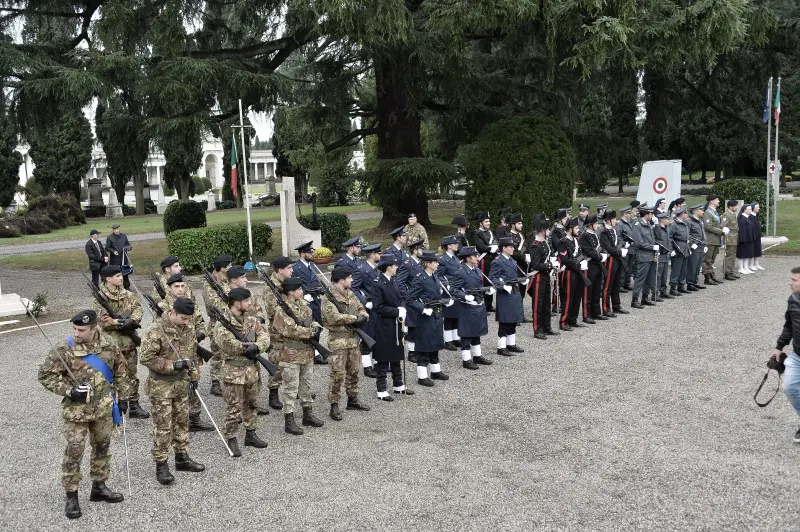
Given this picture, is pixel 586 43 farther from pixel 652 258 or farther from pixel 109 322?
pixel 109 322

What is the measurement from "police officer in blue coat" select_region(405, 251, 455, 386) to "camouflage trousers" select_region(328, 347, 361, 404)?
3.82 ft

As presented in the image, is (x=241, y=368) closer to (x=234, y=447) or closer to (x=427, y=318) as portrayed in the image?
(x=234, y=447)

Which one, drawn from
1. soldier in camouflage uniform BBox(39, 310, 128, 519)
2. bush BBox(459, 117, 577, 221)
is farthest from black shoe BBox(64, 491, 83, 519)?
bush BBox(459, 117, 577, 221)

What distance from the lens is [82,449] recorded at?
6.45 meters

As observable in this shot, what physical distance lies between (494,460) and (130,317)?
14.7 ft

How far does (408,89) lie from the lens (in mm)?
22031

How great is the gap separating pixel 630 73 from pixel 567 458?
1787cm

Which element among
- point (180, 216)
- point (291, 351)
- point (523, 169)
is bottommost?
point (291, 351)

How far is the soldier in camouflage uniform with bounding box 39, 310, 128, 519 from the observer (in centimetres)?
637

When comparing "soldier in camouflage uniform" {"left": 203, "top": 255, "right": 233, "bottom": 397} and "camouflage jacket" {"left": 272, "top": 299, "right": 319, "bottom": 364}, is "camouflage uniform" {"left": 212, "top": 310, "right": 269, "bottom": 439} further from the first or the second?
"soldier in camouflage uniform" {"left": 203, "top": 255, "right": 233, "bottom": 397}

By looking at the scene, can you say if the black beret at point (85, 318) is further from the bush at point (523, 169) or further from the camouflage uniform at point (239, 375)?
the bush at point (523, 169)

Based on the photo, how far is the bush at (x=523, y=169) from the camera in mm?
20188

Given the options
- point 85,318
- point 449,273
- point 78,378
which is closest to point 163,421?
point 78,378

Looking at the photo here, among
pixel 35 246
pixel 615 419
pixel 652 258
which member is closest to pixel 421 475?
pixel 615 419
